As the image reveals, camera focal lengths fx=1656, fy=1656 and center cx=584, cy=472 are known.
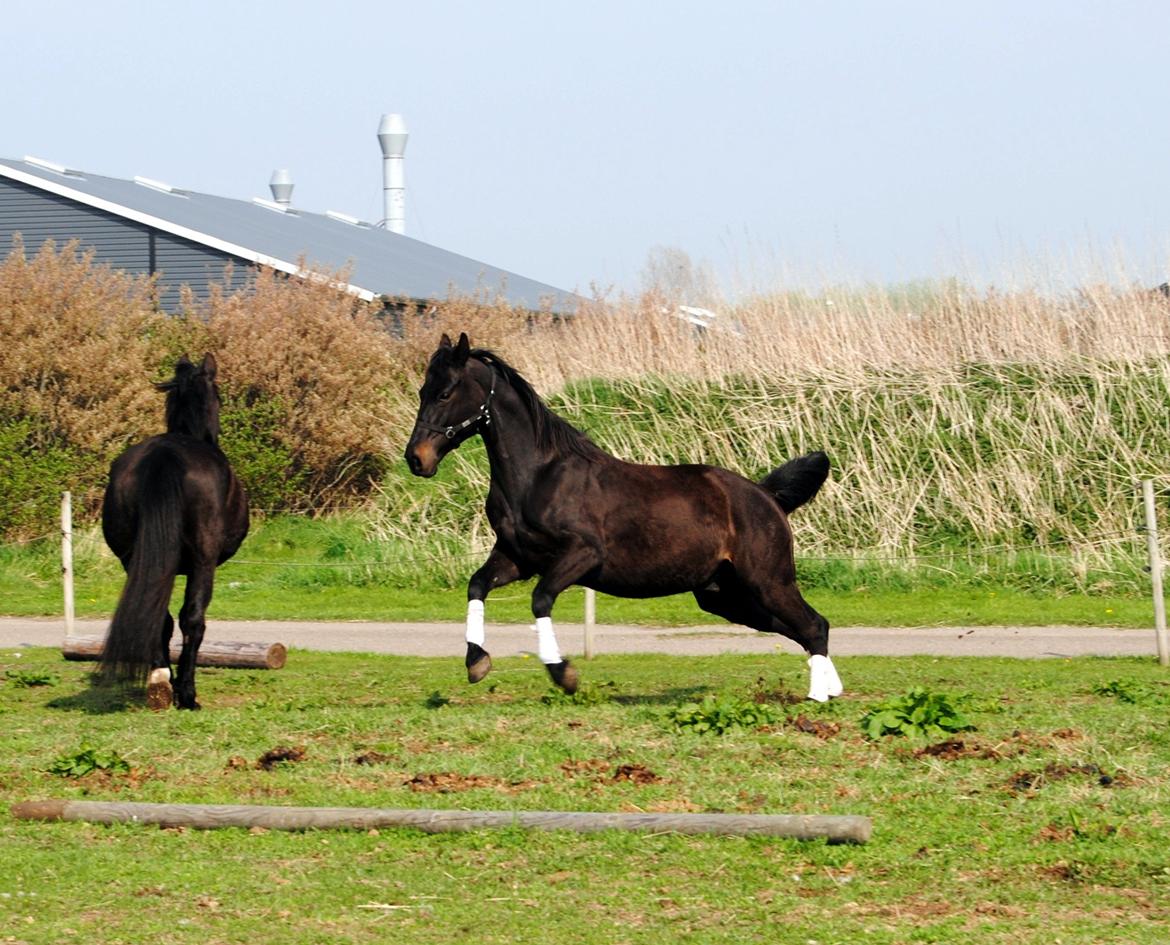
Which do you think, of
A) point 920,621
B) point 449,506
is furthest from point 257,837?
point 449,506

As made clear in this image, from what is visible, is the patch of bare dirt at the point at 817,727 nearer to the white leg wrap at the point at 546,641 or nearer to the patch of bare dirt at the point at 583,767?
the patch of bare dirt at the point at 583,767

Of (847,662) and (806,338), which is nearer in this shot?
(847,662)

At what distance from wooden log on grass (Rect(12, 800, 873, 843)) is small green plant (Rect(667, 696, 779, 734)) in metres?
2.36

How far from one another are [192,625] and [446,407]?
8.88ft

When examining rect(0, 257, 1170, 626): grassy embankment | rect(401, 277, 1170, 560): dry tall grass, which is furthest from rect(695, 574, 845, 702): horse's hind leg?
rect(401, 277, 1170, 560): dry tall grass

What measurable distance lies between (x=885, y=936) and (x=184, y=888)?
9.43ft

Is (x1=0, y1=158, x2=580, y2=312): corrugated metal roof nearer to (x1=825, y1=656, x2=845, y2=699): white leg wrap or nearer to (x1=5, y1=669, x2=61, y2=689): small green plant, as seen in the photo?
(x1=5, y1=669, x2=61, y2=689): small green plant

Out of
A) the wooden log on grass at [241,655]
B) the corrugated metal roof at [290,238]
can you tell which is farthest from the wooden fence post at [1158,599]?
the corrugated metal roof at [290,238]

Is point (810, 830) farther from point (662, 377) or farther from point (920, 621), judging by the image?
point (662, 377)

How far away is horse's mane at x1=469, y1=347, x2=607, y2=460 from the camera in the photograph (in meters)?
11.3

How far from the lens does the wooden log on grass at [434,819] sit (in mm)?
7375

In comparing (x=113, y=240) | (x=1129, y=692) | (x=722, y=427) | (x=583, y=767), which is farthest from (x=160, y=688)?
(x=113, y=240)

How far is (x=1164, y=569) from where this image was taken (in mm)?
20516

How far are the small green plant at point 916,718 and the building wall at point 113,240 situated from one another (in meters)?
32.4
